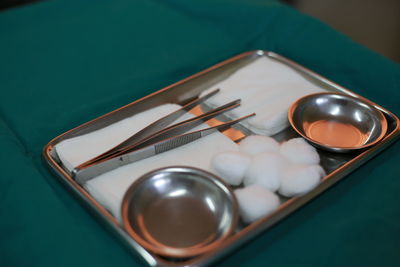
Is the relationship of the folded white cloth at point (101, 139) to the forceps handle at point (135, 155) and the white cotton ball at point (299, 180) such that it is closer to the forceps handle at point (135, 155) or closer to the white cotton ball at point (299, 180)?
the forceps handle at point (135, 155)

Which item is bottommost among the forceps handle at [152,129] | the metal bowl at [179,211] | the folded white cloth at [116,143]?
the metal bowl at [179,211]

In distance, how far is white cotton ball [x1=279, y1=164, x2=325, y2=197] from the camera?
0.54 metres

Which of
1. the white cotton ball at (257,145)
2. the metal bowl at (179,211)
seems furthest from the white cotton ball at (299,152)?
the metal bowl at (179,211)

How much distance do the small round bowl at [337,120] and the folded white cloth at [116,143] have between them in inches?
5.6

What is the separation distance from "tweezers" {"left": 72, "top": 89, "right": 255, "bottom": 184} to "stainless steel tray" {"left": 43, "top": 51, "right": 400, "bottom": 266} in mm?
26

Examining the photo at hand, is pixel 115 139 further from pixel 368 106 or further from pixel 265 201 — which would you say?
pixel 368 106

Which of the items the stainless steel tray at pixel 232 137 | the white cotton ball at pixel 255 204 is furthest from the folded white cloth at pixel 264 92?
the white cotton ball at pixel 255 204

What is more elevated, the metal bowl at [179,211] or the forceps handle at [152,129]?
the forceps handle at [152,129]

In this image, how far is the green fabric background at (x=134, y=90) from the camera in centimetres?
51

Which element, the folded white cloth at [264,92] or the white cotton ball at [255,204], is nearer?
the white cotton ball at [255,204]

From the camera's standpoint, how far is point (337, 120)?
0.70 m

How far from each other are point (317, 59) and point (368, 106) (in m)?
0.19

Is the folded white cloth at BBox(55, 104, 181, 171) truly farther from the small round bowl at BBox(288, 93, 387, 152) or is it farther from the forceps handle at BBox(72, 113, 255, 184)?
the small round bowl at BBox(288, 93, 387, 152)

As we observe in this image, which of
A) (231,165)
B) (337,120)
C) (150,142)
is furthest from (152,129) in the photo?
(337,120)
